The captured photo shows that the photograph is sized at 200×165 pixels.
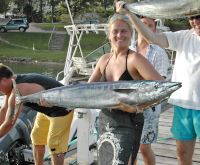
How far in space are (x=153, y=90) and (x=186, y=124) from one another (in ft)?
2.87

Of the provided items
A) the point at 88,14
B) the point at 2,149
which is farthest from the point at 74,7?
the point at 2,149

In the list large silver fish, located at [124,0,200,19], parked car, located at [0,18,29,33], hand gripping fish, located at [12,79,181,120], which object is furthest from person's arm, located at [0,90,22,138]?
parked car, located at [0,18,29,33]

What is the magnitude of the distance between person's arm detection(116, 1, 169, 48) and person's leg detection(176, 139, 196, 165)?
1.15 meters

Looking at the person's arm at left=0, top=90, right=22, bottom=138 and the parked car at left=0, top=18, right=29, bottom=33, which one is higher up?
the parked car at left=0, top=18, right=29, bottom=33

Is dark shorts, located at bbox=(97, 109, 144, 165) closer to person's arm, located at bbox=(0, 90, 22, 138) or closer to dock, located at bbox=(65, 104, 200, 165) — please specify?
person's arm, located at bbox=(0, 90, 22, 138)

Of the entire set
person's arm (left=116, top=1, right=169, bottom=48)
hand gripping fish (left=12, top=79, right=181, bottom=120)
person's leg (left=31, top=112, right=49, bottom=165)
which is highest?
person's arm (left=116, top=1, right=169, bottom=48)

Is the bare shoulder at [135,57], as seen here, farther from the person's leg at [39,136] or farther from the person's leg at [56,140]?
the person's leg at [39,136]

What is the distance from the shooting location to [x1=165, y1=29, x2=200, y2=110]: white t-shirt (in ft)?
8.64

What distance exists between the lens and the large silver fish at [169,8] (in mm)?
2141

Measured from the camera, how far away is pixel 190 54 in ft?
8.88

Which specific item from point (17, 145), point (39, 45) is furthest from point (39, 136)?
Result: point (39, 45)

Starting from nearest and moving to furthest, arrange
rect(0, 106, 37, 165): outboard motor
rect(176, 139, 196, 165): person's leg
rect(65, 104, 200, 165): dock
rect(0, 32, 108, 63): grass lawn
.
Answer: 1. rect(176, 139, 196, 165): person's leg
2. rect(65, 104, 200, 165): dock
3. rect(0, 106, 37, 165): outboard motor
4. rect(0, 32, 108, 63): grass lawn

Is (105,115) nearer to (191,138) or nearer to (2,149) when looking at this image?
(191,138)

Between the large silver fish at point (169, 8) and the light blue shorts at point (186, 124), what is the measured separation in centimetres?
107
